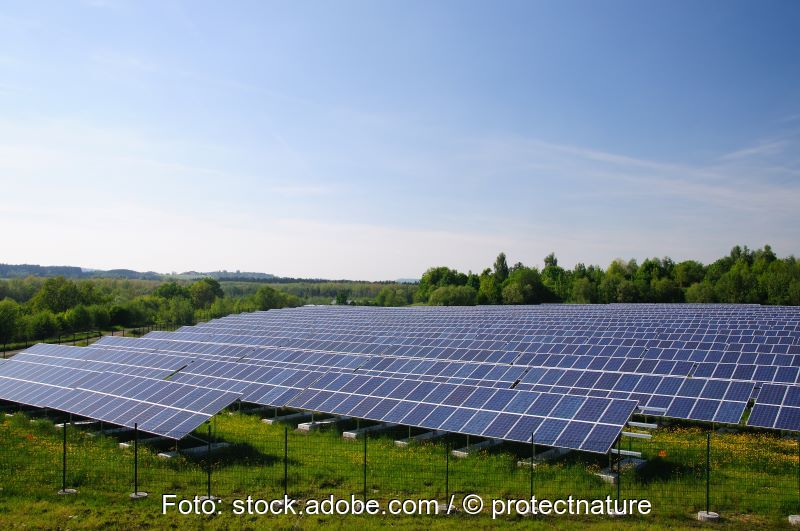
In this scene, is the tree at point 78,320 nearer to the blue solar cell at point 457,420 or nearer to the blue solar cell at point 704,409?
the blue solar cell at point 457,420

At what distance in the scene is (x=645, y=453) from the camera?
19.0 metres

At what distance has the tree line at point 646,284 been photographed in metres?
105

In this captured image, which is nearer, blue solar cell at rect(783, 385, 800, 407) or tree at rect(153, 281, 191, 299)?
blue solar cell at rect(783, 385, 800, 407)

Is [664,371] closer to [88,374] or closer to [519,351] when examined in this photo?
[519,351]

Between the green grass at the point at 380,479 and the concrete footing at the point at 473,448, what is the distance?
44 cm

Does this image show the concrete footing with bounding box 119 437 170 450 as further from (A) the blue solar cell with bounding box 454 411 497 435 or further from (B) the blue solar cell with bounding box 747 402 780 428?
(B) the blue solar cell with bounding box 747 402 780 428

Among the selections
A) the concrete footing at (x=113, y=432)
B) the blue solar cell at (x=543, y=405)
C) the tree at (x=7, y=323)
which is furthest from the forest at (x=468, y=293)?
the blue solar cell at (x=543, y=405)

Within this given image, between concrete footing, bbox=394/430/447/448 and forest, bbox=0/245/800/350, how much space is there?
202 ft

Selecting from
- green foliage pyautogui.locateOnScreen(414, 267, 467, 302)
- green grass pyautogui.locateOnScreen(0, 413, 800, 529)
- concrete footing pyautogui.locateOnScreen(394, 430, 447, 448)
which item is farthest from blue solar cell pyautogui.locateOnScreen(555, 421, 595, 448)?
green foliage pyautogui.locateOnScreen(414, 267, 467, 302)

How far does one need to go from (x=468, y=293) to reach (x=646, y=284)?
37.6 m

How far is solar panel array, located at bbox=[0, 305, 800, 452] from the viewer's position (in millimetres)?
19734

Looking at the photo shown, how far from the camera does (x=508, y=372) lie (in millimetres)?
27578

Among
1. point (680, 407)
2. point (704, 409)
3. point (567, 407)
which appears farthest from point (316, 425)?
point (704, 409)

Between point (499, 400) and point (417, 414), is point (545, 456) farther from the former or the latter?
point (417, 414)
